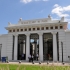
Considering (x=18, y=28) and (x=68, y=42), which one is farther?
(x=18, y=28)

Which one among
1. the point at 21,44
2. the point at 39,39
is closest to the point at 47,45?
the point at 39,39

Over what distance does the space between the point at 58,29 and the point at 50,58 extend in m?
7.20

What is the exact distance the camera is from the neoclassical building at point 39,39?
32.3m

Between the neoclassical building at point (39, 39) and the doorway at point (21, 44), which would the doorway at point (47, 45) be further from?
the doorway at point (21, 44)

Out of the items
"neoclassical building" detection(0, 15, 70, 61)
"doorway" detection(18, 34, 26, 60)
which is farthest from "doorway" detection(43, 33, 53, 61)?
"doorway" detection(18, 34, 26, 60)

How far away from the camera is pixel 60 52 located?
1256 inches

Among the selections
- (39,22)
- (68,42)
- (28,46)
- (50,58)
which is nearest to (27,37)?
(28,46)

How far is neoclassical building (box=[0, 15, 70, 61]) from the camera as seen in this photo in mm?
32312

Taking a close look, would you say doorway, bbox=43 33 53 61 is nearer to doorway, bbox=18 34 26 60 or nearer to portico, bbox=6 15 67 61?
portico, bbox=6 15 67 61

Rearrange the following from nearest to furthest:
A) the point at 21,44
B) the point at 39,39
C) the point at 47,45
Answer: the point at 39,39 < the point at 47,45 < the point at 21,44

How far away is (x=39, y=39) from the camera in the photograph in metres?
34.6

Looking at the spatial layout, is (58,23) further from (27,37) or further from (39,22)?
(27,37)

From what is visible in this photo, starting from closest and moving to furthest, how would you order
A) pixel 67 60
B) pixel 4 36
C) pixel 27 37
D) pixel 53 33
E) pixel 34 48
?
pixel 67 60 < pixel 53 33 < pixel 27 37 < pixel 4 36 < pixel 34 48

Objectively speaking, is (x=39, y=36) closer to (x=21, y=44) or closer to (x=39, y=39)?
(x=39, y=39)
